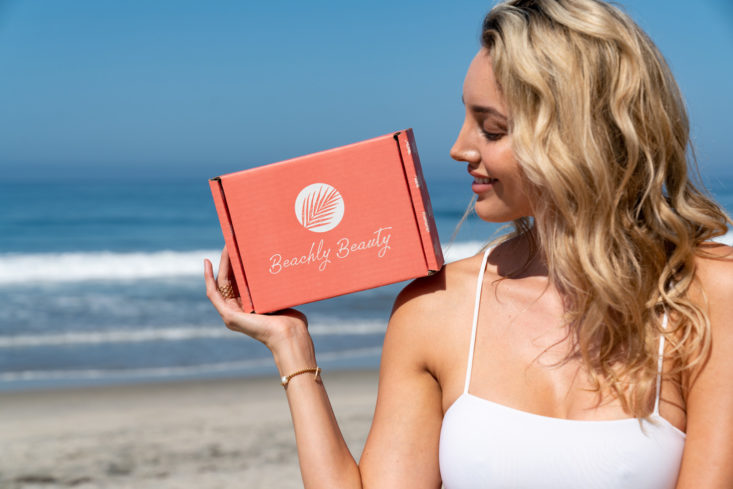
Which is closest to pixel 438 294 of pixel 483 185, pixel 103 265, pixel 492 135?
pixel 483 185

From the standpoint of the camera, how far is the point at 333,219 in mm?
1818

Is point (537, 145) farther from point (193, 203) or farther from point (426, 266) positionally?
point (193, 203)

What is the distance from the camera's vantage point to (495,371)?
188 centimetres

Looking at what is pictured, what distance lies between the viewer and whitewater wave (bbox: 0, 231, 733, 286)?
13.5 metres

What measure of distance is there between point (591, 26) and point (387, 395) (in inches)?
37.7

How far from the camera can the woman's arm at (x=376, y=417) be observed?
6.25ft

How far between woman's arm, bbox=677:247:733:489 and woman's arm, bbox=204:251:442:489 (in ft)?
1.88

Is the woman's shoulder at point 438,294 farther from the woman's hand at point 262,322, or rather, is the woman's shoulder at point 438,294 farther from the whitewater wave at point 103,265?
the whitewater wave at point 103,265

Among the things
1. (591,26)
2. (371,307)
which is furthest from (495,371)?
(371,307)

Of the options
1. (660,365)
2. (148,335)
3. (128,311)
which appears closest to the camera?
(660,365)

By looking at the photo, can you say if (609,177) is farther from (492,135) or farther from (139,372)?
(139,372)

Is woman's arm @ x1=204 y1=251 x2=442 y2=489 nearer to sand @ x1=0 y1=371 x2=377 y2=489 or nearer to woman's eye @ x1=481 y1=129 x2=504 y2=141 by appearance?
woman's eye @ x1=481 y1=129 x2=504 y2=141

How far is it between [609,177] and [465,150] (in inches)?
12.6

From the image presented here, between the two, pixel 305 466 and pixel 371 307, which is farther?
pixel 371 307
